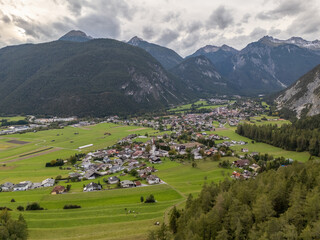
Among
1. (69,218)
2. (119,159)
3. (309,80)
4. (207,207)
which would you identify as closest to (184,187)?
(207,207)

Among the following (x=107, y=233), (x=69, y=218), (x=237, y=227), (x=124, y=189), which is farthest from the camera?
(x=124, y=189)

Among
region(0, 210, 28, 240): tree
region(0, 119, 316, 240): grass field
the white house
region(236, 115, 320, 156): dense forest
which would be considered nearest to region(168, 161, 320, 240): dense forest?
region(0, 119, 316, 240): grass field

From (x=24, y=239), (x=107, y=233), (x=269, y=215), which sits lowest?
(x=107, y=233)

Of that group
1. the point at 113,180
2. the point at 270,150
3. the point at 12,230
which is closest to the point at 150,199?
the point at 113,180

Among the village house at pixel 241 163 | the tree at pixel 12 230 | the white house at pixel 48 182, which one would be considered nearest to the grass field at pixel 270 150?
the village house at pixel 241 163

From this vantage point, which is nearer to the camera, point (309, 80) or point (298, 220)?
point (298, 220)

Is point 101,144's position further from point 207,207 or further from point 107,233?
point 207,207
